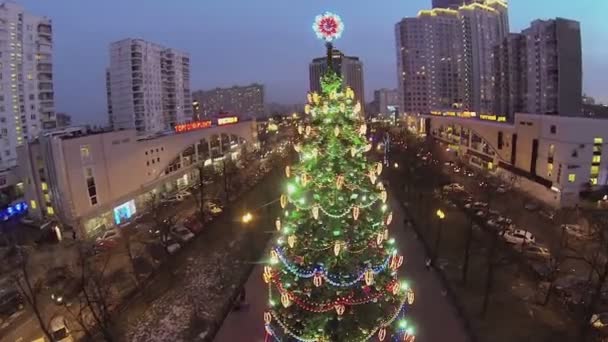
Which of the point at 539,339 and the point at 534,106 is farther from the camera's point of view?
the point at 534,106

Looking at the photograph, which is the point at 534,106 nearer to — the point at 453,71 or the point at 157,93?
the point at 453,71

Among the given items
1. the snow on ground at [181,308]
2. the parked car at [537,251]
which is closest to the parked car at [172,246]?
the snow on ground at [181,308]

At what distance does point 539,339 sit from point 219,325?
9.09 meters

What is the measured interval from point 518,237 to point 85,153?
23219 millimetres

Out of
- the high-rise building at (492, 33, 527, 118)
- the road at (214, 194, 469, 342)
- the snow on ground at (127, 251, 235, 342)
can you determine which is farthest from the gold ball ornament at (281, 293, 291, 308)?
the high-rise building at (492, 33, 527, 118)

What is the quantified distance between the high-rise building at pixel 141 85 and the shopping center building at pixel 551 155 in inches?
1435

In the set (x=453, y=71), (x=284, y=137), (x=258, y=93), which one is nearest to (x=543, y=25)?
(x=453, y=71)

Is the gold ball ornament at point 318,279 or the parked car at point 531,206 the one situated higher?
the gold ball ornament at point 318,279

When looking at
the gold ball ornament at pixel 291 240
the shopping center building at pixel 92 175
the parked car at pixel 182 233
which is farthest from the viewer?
the shopping center building at pixel 92 175

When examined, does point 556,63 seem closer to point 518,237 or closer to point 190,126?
point 518,237

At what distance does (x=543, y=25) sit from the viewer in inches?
1693

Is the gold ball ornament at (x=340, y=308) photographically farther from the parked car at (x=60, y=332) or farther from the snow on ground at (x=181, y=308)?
the parked car at (x=60, y=332)

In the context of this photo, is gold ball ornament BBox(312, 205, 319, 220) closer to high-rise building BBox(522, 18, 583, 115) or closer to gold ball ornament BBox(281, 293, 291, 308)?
gold ball ornament BBox(281, 293, 291, 308)

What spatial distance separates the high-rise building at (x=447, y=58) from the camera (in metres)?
71.7
